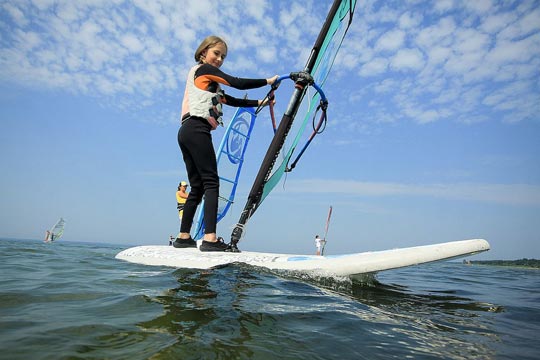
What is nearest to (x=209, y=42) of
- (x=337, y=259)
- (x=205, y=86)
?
(x=205, y=86)

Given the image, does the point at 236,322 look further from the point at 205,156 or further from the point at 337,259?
the point at 205,156

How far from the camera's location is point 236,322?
1.38m

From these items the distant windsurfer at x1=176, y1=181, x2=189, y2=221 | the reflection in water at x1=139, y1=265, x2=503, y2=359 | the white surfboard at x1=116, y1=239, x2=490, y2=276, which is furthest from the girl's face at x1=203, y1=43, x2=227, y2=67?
the distant windsurfer at x1=176, y1=181, x2=189, y2=221

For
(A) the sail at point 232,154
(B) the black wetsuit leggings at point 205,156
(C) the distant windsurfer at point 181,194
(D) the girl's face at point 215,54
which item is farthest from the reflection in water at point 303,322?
(C) the distant windsurfer at point 181,194

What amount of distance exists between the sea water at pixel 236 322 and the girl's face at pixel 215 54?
7.50ft

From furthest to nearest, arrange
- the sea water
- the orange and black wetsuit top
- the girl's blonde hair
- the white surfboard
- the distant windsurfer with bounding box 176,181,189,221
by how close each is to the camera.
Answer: the distant windsurfer with bounding box 176,181,189,221 < the girl's blonde hair < the orange and black wetsuit top < the white surfboard < the sea water

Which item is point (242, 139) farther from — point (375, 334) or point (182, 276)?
point (375, 334)

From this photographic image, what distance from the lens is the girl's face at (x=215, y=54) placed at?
341 cm

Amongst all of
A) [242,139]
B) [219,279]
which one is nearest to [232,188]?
[242,139]

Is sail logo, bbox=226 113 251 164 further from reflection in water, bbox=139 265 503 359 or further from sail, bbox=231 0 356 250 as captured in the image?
reflection in water, bbox=139 265 503 359

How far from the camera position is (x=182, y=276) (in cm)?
257

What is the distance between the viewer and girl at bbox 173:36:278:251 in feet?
10.9

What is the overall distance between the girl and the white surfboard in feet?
1.04

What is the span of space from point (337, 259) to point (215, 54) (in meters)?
2.46
